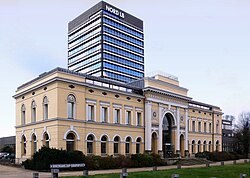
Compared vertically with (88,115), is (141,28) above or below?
above

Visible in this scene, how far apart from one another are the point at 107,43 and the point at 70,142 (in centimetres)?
7298

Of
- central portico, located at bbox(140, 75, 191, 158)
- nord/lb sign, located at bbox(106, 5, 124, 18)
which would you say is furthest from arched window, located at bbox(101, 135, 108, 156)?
nord/lb sign, located at bbox(106, 5, 124, 18)

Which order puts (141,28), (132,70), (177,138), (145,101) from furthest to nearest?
(141,28) < (132,70) < (177,138) < (145,101)

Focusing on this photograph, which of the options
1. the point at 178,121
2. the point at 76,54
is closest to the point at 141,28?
the point at 76,54

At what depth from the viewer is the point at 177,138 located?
5547 cm

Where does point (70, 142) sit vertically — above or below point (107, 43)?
below

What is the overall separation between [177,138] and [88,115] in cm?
1970

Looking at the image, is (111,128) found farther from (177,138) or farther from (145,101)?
(177,138)

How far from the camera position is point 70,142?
39.7 m

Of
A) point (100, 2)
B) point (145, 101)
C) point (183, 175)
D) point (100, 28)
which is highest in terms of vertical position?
point (100, 2)

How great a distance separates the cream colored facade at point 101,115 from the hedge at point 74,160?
3.54 m

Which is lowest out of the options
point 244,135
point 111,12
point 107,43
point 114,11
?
point 244,135

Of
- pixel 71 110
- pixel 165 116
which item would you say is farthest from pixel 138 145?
pixel 71 110

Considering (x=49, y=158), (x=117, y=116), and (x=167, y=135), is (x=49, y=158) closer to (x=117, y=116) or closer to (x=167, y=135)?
(x=117, y=116)
